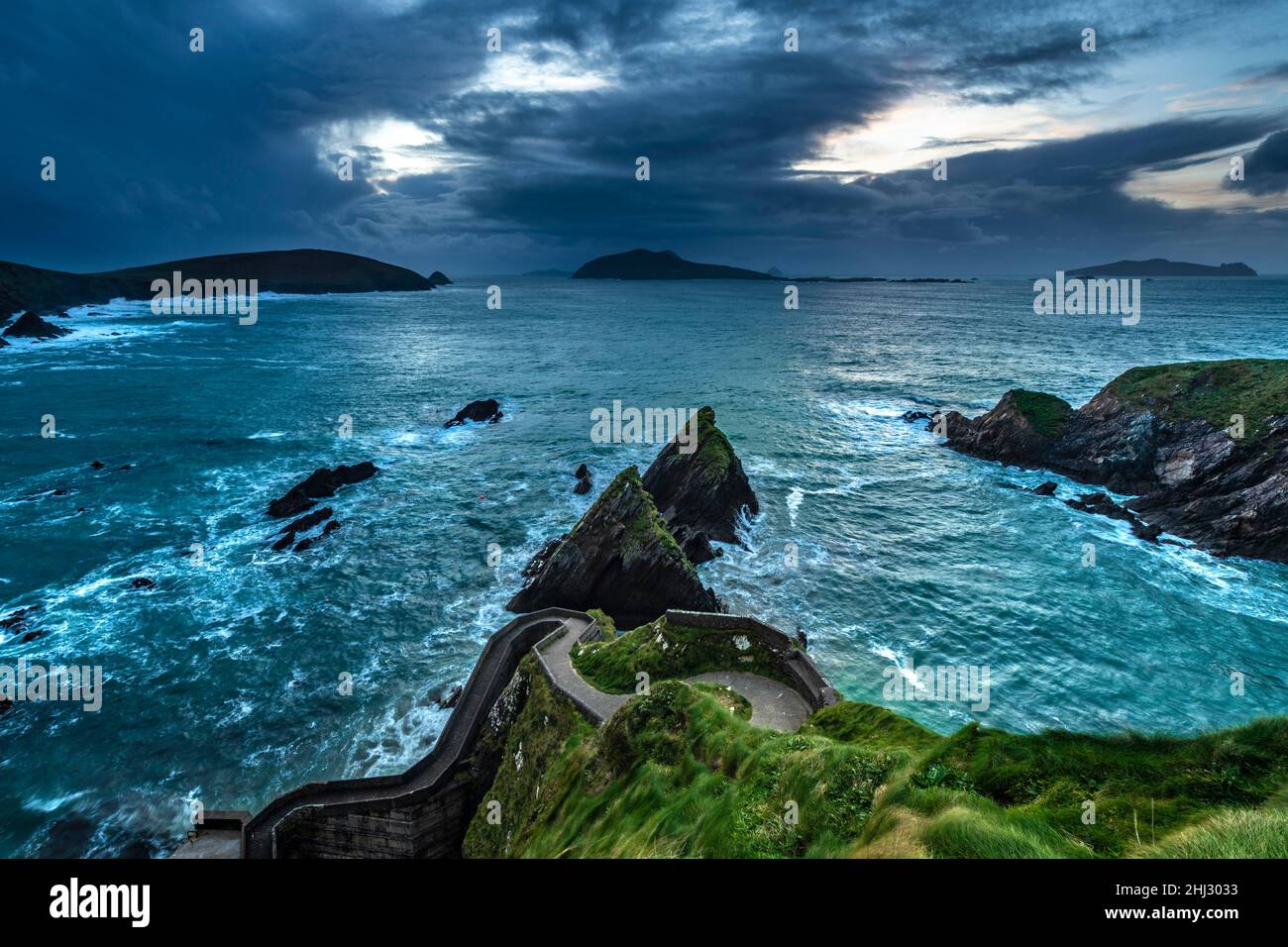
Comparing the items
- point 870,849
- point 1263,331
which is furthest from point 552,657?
point 1263,331

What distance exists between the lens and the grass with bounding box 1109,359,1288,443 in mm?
47409

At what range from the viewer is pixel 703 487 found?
45.7 meters

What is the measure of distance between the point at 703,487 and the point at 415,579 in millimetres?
22405

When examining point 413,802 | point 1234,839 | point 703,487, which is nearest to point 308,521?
point 413,802

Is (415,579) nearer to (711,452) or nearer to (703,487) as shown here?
(703,487)

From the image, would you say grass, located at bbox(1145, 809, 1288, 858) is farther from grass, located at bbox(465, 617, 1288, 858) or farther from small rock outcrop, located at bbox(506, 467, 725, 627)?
small rock outcrop, located at bbox(506, 467, 725, 627)

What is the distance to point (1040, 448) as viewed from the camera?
57781mm

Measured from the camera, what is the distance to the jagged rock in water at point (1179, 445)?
42250 mm

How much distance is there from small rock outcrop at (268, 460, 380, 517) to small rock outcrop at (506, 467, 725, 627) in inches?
964

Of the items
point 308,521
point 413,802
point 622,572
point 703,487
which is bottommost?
point 413,802

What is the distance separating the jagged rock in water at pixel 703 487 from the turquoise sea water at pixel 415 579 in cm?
290

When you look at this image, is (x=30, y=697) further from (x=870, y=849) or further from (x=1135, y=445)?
(x=1135, y=445)

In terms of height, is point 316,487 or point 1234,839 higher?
point 316,487

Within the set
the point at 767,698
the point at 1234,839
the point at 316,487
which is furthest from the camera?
the point at 316,487
